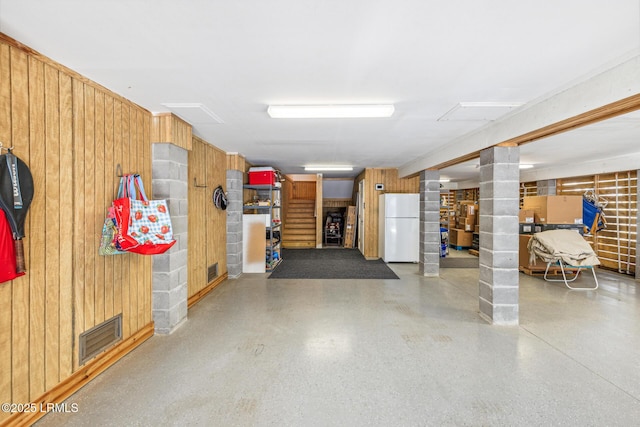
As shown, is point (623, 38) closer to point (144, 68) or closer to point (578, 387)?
point (578, 387)

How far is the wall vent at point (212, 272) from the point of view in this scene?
13.6ft

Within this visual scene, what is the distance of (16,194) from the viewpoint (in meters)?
1.47

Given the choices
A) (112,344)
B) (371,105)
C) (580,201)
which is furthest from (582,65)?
(580,201)

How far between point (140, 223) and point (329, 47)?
6.66ft

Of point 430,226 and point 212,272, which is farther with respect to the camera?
point 430,226

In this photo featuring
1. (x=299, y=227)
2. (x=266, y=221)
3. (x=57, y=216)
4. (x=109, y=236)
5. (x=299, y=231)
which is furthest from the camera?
(x=299, y=227)

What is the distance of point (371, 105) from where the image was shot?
2.46 meters

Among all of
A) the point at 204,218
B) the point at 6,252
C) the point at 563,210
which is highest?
the point at 563,210

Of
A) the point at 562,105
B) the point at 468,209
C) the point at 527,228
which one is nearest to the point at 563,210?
the point at 527,228

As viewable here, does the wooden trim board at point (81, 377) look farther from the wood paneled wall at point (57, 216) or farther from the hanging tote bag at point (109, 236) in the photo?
the hanging tote bag at point (109, 236)

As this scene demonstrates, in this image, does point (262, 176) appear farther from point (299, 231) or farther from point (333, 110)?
point (299, 231)

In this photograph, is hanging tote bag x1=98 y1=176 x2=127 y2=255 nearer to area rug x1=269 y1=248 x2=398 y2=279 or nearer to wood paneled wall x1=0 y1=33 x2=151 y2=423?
wood paneled wall x1=0 y1=33 x2=151 y2=423

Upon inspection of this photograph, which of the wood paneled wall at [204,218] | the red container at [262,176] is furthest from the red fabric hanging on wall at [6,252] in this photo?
the red container at [262,176]

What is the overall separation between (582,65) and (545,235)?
3852 millimetres
